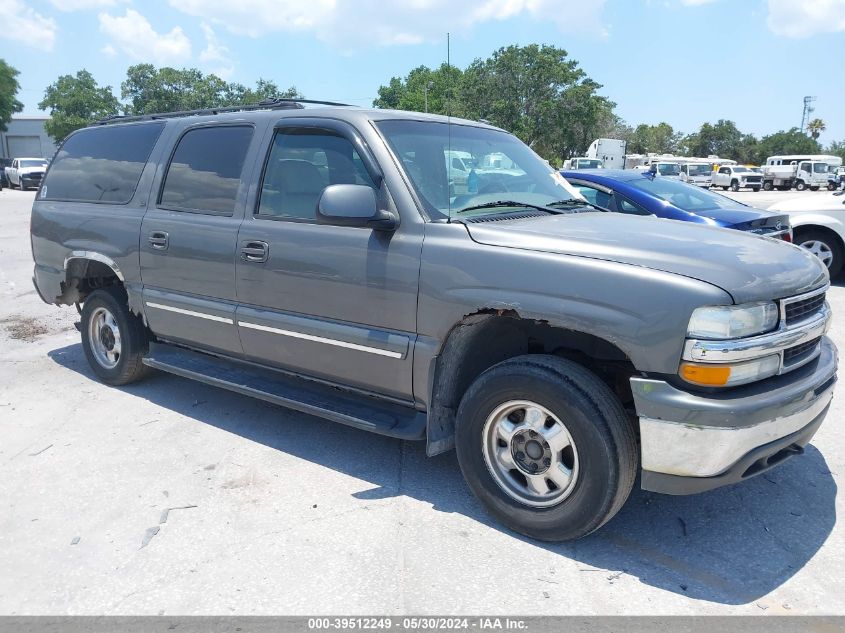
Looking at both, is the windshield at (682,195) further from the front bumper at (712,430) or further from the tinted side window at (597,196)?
the front bumper at (712,430)

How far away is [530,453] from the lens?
3145mm

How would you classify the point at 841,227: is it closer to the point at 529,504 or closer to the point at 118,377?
the point at 529,504

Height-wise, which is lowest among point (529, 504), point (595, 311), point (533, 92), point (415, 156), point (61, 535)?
point (61, 535)

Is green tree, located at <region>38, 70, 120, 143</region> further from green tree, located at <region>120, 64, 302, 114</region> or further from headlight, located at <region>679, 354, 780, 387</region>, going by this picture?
headlight, located at <region>679, 354, 780, 387</region>

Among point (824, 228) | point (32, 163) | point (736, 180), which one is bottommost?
point (824, 228)

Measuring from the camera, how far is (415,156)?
3.69m

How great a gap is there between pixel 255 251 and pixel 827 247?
862 cm

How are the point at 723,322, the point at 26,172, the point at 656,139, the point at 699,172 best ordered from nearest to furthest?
1. the point at 723,322
2. the point at 26,172
3. the point at 699,172
4. the point at 656,139

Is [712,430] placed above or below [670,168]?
below

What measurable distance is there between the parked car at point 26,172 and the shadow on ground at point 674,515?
4017cm

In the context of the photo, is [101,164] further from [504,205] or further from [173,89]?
[173,89]

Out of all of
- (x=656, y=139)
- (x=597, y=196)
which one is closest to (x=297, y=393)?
(x=597, y=196)
